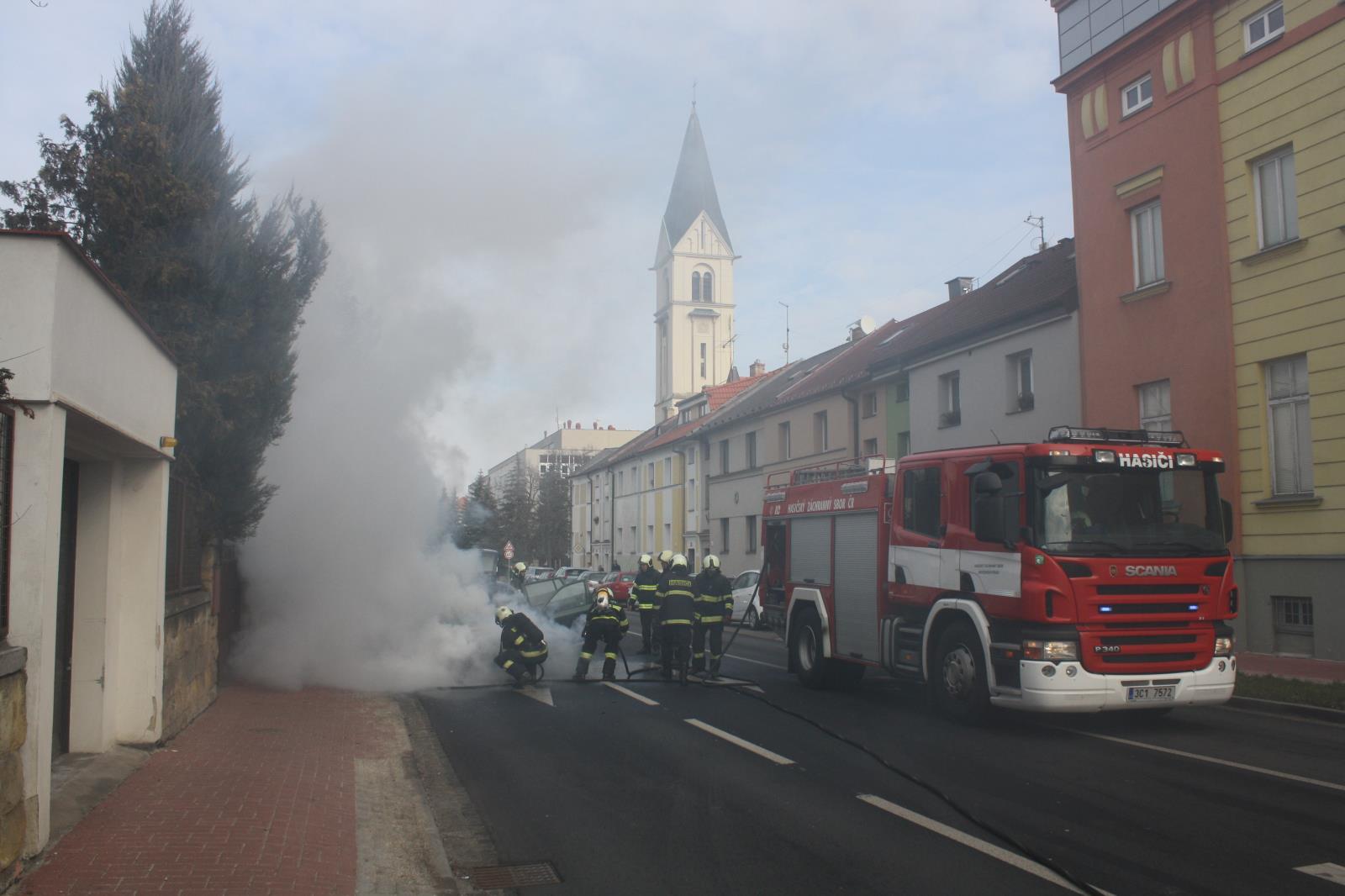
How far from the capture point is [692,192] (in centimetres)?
8381

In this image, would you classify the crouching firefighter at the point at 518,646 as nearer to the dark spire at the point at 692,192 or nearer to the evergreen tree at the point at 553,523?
the evergreen tree at the point at 553,523

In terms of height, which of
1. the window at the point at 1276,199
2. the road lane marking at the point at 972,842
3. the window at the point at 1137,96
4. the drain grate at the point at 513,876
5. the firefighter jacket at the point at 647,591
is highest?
the window at the point at 1137,96

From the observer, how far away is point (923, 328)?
2930cm

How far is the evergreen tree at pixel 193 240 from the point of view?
406 inches

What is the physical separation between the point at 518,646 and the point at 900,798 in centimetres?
684

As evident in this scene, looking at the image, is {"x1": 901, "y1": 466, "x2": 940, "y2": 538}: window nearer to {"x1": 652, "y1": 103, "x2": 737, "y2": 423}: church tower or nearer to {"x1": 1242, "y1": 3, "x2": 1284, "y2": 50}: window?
{"x1": 1242, "y1": 3, "x2": 1284, "y2": 50}: window

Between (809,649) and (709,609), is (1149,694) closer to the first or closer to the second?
(809,649)

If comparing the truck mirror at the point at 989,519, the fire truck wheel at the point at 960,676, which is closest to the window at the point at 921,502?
the truck mirror at the point at 989,519

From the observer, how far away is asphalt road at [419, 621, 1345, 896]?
17.3ft

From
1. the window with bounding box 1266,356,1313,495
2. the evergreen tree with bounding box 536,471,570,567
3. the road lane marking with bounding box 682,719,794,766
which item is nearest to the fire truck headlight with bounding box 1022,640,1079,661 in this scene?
the road lane marking with bounding box 682,719,794,766

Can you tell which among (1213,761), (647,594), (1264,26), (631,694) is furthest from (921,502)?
(1264,26)

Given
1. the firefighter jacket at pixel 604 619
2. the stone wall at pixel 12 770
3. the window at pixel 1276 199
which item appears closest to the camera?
the stone wall at pixel 12 770

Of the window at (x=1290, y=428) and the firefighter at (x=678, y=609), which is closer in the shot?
the firefighter at (x=678, y=609)

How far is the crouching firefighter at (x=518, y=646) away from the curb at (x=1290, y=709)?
7.65 m
